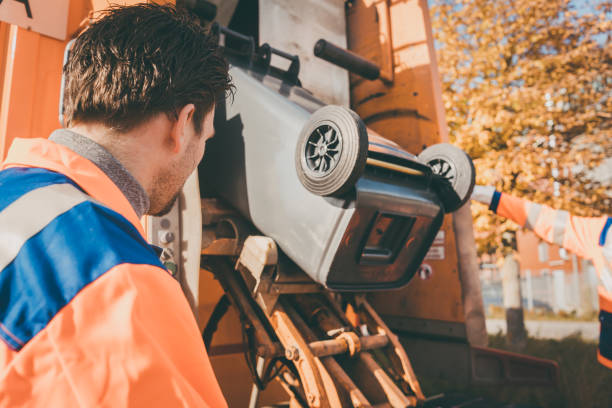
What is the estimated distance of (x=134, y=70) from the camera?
89 cm

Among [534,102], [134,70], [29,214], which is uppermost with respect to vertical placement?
[534,102]

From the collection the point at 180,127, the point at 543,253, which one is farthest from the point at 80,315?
the point at 543,253

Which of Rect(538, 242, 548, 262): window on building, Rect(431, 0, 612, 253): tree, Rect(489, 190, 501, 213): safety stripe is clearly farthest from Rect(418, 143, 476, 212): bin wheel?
Rect(538, 242, 548, 262): window on building

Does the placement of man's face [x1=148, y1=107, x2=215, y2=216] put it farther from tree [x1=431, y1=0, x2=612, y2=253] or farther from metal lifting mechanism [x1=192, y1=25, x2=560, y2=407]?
tree [x1=431, y1=0, x2=612, y2=253]

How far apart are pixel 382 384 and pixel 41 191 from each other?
198 cm

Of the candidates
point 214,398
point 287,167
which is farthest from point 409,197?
point 214,398

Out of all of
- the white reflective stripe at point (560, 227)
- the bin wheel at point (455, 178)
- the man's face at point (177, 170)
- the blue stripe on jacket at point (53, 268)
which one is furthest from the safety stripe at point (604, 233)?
the blue stripe on jacket at point (53, 268)

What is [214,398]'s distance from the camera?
2.16ft

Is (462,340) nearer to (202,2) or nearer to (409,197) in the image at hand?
(409,197)

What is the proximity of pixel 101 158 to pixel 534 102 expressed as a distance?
18.8ft

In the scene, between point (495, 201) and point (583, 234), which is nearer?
point (583, 234)

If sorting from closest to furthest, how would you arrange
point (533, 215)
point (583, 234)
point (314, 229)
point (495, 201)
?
1. point (314, 229)
2. point (583, 234)
3. point (533, 215)
4. point (495, 201)

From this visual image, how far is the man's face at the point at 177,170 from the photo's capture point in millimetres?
975

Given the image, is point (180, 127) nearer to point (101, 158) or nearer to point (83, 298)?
point (101, 158)
